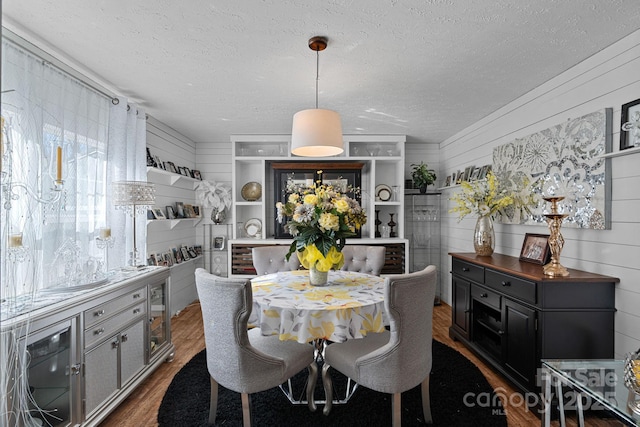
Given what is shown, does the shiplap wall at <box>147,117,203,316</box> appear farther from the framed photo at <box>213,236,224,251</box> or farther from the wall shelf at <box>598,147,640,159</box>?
the wall shelf at <box>598,147,640,159</box>

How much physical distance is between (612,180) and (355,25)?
195 cm

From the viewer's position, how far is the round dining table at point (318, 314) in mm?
1824

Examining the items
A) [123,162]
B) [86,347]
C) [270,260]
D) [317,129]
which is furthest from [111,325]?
[317,129]

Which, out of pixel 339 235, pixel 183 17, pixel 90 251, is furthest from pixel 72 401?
pixel 183 17

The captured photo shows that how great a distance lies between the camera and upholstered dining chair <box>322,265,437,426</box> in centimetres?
177

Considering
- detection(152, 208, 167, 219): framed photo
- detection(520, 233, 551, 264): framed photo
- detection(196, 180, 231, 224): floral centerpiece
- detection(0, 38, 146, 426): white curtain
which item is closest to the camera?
detection(0, 38, 146, 426): white curtain

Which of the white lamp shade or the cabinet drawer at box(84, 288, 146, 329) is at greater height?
the white lamp shade

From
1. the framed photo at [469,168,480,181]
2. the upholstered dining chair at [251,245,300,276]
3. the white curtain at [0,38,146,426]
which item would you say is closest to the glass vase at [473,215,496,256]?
the framed photo at [469,168,480,181]

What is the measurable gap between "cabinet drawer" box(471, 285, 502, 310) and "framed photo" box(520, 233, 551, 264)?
412 millimetres

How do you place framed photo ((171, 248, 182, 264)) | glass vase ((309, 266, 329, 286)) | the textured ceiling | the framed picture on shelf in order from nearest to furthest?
the textured ceiling < glass vase ((309, 266, 329, 286)) < the framed picture on shelf < framed photo ((171, 248, 182, 264))

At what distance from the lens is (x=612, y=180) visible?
222 cm

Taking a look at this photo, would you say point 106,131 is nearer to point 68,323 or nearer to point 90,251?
point 90,251

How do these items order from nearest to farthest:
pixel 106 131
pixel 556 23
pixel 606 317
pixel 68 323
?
pixel 68 323
pixel 556 23
pixel 606 317
pixel 106 131

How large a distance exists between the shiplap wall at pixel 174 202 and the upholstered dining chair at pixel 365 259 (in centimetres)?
219
